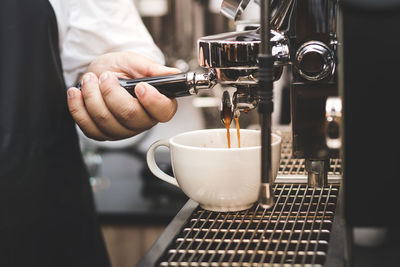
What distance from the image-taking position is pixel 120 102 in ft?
2.30

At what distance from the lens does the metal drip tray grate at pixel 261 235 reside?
0.50m

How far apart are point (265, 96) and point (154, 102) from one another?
0.73ft

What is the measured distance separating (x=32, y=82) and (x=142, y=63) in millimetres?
249

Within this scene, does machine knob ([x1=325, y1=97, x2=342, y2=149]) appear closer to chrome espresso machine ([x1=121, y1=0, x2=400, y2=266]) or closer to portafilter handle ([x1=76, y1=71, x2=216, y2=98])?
chrome espresso machine ([x1=121, y1=0, x2=400, y2=266])

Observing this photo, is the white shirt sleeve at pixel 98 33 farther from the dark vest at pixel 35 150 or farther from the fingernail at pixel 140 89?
the fingernail at pixel 140 89

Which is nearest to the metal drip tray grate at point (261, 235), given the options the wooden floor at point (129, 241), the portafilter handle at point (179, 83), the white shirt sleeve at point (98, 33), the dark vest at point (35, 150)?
the portafilter handle at point (179, 83)

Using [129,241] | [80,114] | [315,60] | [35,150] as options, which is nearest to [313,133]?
[315,60]

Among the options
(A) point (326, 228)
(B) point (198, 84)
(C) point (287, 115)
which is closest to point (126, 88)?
(B) point (198, 84)

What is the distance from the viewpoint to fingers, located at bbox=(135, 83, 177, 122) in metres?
0.67

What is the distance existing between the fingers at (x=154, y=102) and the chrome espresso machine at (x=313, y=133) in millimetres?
11

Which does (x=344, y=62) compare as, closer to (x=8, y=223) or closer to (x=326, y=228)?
(x=326, y=228)

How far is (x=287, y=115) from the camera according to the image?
1.92 m

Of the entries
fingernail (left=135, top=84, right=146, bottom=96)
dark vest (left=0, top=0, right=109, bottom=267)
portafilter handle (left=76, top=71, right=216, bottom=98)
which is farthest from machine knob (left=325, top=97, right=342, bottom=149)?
dark vest (left=0, top=0, right=109, bottom=267)

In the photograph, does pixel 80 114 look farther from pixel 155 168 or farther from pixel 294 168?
pixel 294 168
